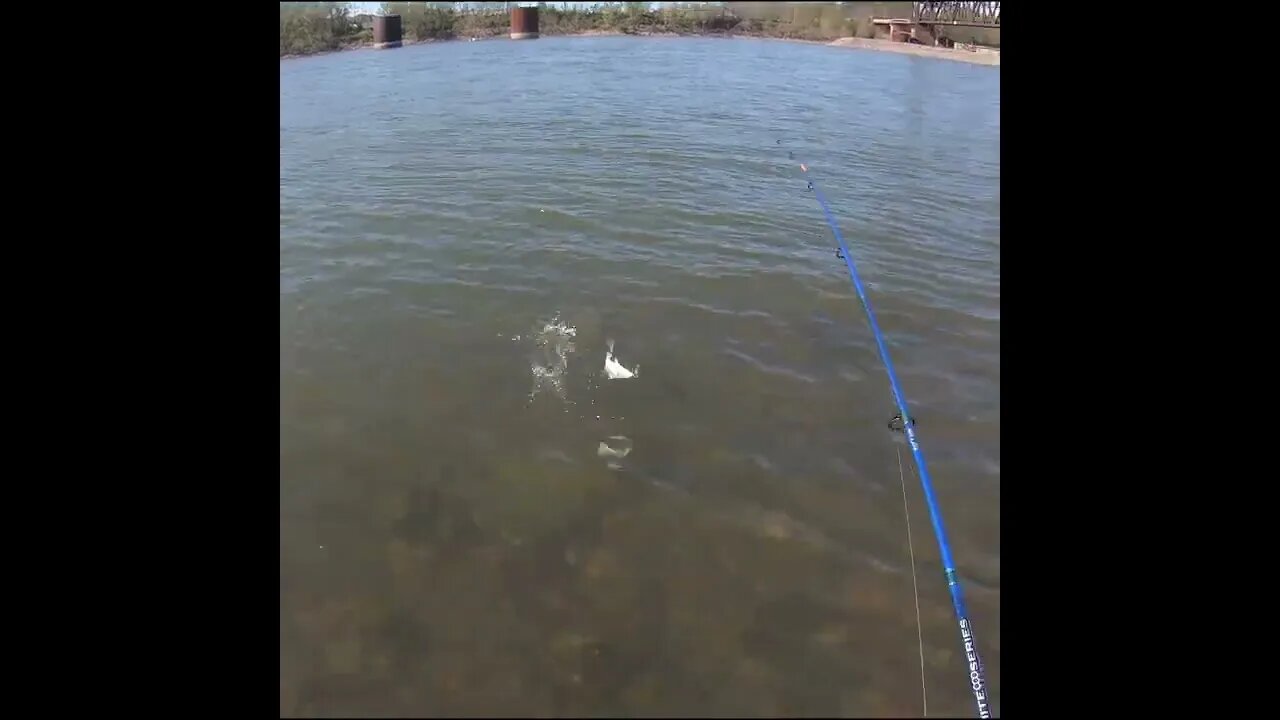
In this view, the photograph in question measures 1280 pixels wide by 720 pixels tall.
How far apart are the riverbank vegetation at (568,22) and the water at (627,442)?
48.2 meters

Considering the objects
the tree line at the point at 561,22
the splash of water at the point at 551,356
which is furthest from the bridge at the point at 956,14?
the splash of water at the point at 551,356

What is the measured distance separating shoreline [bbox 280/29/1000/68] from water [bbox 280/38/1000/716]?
34461 mm

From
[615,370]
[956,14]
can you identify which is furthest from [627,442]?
[956,14]

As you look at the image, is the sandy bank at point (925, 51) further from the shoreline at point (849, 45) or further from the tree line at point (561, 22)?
the tree line at point (561, 22)

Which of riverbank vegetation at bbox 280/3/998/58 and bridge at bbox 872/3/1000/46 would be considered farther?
riverbank vegetation at bbox 280/3/998/58

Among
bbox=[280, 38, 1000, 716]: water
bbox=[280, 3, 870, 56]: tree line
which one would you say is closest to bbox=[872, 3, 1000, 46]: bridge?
bbox=[280, 3, 870, 56]: tree line

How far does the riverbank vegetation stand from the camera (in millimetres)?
54312

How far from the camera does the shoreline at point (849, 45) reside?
45125 mm

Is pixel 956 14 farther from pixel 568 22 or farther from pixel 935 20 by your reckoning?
pixel 568 22

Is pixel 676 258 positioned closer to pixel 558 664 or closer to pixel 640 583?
pixel 640 583

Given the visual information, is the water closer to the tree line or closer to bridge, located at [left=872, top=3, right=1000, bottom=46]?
bridge, located at [left=872, top=3, right=1000, bottom=46]

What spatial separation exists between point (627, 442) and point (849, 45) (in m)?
58.0
